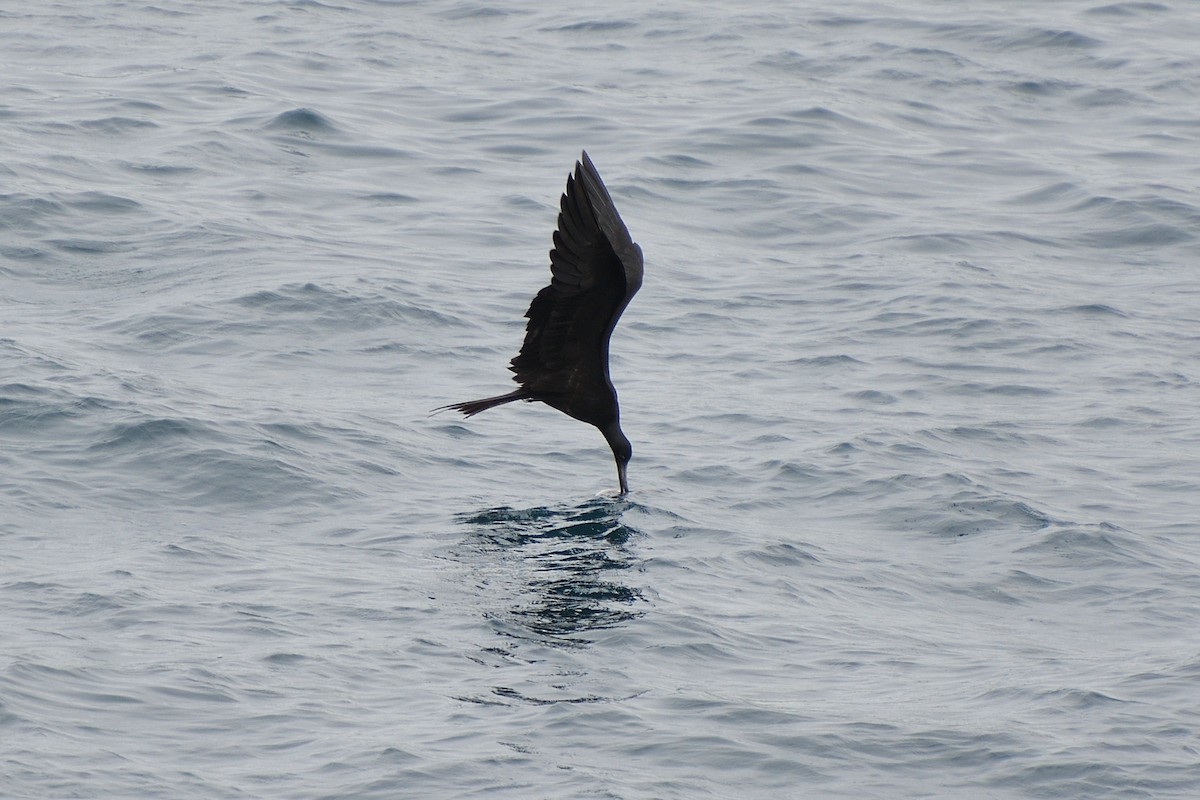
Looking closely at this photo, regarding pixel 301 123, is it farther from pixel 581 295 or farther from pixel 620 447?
pixel 581 295

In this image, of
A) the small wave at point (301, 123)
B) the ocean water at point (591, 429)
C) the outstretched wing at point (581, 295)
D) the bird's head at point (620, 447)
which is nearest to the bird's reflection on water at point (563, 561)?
the ocean water at point (591, 429)

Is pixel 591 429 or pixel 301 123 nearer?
pixel 591 429

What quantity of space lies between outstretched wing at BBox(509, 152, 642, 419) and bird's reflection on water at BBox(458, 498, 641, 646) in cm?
74

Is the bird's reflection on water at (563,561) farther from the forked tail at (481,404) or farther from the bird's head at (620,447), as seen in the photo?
the forked tail at (481,404)

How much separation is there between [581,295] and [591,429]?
275 centimetres

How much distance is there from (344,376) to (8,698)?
5.45 m

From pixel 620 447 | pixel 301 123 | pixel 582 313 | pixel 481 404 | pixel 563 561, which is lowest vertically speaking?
pixel 563 561

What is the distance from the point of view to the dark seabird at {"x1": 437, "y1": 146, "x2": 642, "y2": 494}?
30.6 feet

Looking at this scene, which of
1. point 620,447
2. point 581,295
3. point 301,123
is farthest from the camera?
point 301,123

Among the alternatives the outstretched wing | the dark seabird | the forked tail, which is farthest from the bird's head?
the forked tail

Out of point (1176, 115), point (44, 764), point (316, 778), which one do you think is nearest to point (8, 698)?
point (44, 764)

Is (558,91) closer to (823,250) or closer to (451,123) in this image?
(451,123)

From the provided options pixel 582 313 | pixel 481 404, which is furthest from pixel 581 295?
pixel 481 404

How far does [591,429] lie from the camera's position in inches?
482
